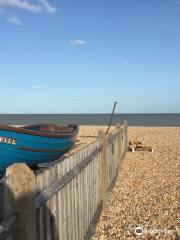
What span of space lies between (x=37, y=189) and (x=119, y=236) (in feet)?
11.2

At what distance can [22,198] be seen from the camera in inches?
111

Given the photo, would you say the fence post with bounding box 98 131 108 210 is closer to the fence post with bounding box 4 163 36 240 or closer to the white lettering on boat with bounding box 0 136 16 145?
the white lettering on boat with bounding box 0 136 16 145

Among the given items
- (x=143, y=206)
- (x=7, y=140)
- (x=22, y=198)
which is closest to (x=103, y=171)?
(x=143, y=206)

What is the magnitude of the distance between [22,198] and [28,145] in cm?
680

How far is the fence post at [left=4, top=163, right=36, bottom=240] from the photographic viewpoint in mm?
2748

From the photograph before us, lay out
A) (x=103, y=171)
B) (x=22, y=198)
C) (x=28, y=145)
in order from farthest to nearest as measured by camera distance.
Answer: (x=28, y=145)
(x=103, y=171)
(x=22, y=198)

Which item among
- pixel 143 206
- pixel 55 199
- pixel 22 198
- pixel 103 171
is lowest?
pixel 143 206

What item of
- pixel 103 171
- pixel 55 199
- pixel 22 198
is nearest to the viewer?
pixel 22 198

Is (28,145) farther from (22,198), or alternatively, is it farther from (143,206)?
(22,198)

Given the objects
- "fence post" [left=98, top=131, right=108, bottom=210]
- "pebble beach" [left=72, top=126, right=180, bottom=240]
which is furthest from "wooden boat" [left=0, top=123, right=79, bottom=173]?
"fence post" [left=98, top=131, right=108, bottom=210]

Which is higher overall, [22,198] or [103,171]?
[22,198]

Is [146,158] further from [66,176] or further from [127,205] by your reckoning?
[66,176]

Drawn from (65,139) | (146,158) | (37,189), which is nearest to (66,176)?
(37,189)

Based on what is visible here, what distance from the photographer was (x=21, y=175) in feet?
9.30
